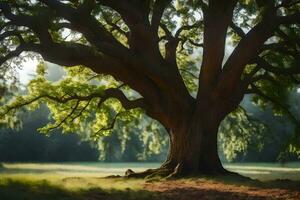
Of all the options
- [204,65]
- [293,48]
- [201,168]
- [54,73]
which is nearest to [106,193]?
[201,168]

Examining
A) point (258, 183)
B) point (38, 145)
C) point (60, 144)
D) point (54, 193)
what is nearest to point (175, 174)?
point (258, 183)

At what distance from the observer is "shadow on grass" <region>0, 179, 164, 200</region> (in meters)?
8.54

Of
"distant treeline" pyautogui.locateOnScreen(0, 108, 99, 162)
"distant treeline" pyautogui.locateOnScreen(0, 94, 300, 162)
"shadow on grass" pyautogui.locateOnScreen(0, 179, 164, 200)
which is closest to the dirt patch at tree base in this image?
"shadow on grass" pyautogui.locateOnScreen(0, 179, 164, 200)

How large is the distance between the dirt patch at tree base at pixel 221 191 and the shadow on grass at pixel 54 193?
79 cm

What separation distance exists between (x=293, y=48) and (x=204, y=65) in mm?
3749

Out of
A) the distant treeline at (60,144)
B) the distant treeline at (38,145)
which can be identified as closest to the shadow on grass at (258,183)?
the distant treeline at (60,144)

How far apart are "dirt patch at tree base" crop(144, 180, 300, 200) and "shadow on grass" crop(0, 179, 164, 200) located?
0.79m

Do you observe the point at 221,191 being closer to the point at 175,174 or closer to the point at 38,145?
the point at 175,174

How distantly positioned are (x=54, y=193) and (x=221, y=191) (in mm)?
4602

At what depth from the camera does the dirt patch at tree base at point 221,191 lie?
10.7 m

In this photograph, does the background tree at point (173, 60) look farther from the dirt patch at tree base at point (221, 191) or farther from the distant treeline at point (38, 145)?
the distant treeline at point (38, 145)

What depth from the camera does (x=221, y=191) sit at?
11852 millimetres

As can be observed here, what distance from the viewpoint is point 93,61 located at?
15250 mm

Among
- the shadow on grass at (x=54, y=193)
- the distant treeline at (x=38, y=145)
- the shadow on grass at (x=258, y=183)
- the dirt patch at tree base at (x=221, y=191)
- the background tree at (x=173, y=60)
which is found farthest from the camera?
the distant treeline at (x=38, y=145)
